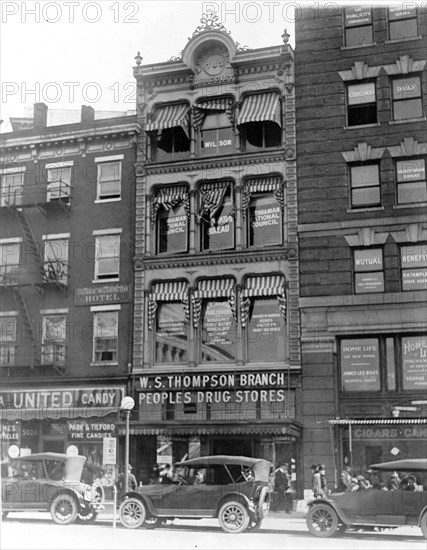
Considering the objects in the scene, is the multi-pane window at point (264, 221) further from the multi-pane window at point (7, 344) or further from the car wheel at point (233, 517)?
the car wheel at point (233, 517)

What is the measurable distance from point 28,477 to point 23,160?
9.78m

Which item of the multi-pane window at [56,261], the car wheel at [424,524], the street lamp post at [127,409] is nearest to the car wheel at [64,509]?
the street lamp post at [127,409]

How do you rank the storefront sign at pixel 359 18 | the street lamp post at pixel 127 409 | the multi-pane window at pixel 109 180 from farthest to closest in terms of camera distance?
1. the multi-pane window at pixel 109 180
2. the storefront sign at pixel 359 18
3. the street lamp post at pixel 127 409

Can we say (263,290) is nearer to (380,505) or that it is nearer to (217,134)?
(217,134)

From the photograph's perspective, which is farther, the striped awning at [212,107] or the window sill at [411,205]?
the striped awning at [212,107]

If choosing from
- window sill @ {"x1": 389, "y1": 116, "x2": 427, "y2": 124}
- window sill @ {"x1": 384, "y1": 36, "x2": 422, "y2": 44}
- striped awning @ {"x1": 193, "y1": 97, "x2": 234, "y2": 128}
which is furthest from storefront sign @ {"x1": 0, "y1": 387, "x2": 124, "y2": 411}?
window sill @ {"x1": 384, "y1": 36, "x2": 422, "y2": 44}

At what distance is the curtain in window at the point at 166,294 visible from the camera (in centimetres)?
2392

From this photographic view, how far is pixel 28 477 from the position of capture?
1897cm

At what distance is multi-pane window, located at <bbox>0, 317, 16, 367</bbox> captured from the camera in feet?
71.3

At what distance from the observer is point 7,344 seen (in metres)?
21.9

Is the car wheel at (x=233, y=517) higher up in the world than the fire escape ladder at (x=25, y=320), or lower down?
lower down

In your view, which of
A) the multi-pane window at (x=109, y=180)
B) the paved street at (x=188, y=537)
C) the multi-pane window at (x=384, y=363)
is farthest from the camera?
the multi-pane window at (x=109, y=180)

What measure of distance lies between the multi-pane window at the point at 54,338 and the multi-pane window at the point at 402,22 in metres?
12.6

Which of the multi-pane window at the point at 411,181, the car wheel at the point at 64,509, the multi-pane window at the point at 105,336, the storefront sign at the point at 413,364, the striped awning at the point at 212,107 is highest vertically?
the striped awning at the point at 212,107
